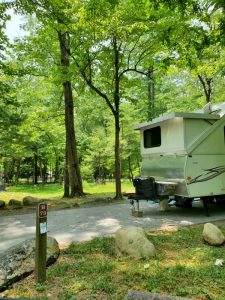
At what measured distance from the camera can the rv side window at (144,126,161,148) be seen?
31.1 feet

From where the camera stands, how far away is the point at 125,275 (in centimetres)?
399

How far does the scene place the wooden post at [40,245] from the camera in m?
3.88

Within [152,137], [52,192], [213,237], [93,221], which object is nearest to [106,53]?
[152,137]

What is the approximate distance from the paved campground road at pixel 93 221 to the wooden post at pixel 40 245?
190 centimetres

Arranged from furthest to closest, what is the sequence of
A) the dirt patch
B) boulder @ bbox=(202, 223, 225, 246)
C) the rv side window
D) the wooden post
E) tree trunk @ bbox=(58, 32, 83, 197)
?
tree trunk @ bbox=(58, 32, 83, 197) < the dirt patch < the rv side window < boulder @ bbox=(202, 223, 225, 246) < the wooden post

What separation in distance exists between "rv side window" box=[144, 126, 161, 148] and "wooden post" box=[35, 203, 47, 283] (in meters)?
5.98

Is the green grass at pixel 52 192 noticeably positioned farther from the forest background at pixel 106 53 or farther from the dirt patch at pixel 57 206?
the dirt patch at pixel 57 206

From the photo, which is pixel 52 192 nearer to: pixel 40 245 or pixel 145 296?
pixel 40 245

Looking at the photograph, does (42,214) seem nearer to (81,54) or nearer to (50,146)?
(81,54)

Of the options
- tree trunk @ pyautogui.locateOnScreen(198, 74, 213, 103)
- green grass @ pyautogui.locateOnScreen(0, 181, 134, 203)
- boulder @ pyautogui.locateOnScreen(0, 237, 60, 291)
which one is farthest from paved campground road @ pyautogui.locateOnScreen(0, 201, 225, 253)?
tree trunk @ pyautogui.locateOnScreen(198, 74, 213, 103)

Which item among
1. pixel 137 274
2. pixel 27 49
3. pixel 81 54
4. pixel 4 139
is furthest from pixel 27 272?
pixel 27 49

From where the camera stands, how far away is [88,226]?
7.29 metres

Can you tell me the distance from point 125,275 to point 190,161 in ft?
15.5

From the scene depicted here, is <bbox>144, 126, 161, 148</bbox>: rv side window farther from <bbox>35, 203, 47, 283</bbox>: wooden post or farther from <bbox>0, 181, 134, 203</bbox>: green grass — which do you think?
<bbox>35, 203, 47, 283</bbox>: wooden post
